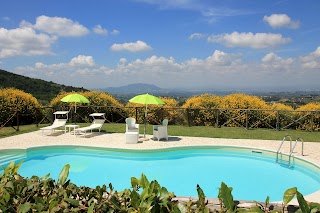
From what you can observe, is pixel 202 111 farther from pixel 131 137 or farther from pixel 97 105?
pixel 97 105

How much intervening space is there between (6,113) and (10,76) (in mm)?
18392

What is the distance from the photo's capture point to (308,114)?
14766 mm

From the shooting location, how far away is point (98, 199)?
218 centimetres

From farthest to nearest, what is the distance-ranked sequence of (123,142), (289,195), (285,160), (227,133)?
(227,133) → (123,142) → (285,160) → (289,195)

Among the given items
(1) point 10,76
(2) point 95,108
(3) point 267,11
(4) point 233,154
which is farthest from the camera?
(1) point 10,76

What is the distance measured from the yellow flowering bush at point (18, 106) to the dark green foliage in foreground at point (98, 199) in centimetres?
1492

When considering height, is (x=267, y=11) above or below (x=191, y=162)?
above

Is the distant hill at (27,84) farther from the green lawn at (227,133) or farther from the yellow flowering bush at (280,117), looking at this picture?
the yellow flowering bush at (280,117)

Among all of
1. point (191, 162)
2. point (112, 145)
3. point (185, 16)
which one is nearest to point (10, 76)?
point (185, 16)

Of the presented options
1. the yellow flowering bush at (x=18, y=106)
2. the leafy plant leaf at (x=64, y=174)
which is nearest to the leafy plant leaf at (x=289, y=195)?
the leafy plant leaf at (x=64, y=174)

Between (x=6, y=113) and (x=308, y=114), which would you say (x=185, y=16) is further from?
(x=6, y=113)

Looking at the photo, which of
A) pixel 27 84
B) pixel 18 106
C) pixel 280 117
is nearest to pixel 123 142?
pixel 18 106

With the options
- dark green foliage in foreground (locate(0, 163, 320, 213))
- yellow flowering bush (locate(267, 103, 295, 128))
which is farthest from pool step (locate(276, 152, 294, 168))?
dark green foliage in foreground (locate(0, 163, 320, 213))

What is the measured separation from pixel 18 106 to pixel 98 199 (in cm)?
1609
